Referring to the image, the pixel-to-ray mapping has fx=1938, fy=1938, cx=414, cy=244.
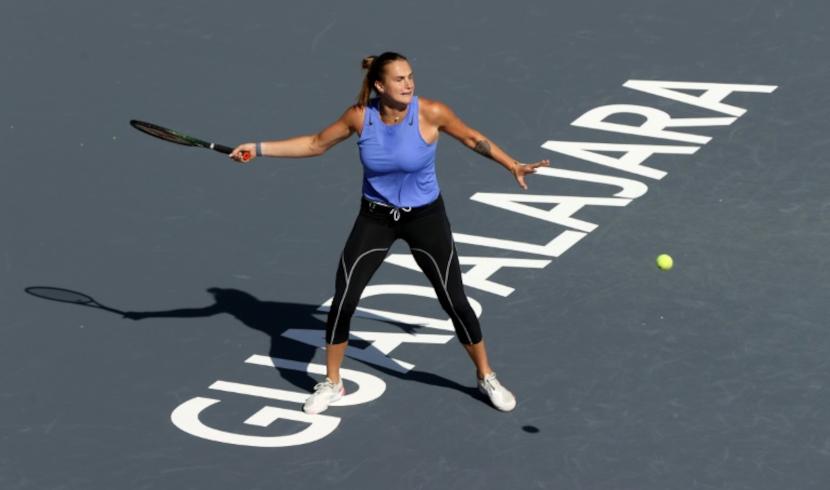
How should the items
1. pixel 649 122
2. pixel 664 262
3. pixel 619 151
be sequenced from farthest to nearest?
pixel 649 122, pixel 619 151, pixel 664 262

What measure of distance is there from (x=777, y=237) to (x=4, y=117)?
23.7 feet

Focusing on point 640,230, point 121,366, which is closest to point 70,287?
point 121,366

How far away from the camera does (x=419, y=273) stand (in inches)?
598

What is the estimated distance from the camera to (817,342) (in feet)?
45.5

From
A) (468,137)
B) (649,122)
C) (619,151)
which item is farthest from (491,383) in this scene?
(649,122)

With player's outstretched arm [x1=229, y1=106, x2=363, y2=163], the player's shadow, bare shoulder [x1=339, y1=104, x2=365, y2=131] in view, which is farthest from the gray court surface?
bare shoulder [x1=339, y1=104, x2=365, y2=131]

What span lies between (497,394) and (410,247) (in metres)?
1.17

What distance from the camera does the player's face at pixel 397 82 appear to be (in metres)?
12.4

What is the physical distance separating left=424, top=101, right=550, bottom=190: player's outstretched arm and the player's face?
0.83 feet

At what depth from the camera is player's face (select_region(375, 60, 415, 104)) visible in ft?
40.8

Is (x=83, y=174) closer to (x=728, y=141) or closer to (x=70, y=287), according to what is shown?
(x=70, y=287)

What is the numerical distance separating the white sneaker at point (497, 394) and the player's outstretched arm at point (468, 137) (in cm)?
138

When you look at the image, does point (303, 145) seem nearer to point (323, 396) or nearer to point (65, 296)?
point (323, 396)

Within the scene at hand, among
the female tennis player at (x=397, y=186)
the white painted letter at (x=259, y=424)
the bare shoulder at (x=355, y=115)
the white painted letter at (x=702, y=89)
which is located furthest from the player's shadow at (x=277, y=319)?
the white painted letter at (x=702, y=89)
